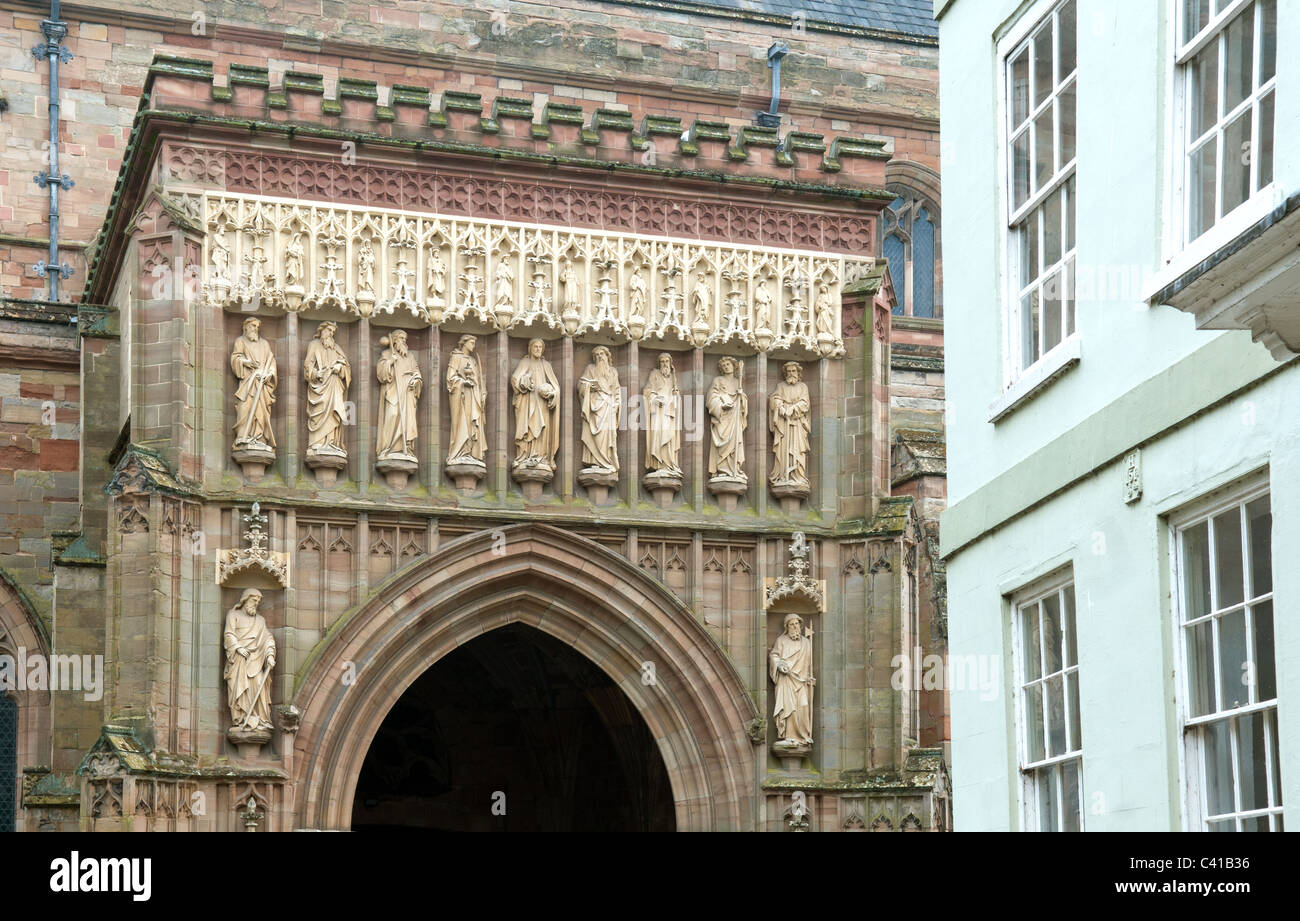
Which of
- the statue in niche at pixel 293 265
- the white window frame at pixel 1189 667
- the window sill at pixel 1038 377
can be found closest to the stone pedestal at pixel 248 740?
the statue in niche at pixel 293 265

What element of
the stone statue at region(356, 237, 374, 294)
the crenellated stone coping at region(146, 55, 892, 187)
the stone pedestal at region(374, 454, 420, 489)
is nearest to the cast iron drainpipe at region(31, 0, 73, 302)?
the crenellated stone coping at region(146, 55, 892, 187)

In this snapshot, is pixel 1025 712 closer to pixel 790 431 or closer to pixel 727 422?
pixel 727 422

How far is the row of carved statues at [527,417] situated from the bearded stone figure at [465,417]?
0.03 ft

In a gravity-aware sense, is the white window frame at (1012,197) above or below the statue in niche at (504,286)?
below

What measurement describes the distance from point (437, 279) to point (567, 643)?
402 centimetres

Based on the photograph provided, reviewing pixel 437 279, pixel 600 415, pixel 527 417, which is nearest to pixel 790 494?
pixel 600 415

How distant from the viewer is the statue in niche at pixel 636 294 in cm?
2472

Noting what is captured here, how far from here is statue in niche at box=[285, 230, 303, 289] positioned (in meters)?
23.7

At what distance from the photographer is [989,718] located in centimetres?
1294

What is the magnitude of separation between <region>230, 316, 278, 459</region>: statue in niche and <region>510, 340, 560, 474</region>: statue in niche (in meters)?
2.49

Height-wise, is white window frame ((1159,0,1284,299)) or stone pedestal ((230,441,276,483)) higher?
stone pedestal ((230,441,276,483))

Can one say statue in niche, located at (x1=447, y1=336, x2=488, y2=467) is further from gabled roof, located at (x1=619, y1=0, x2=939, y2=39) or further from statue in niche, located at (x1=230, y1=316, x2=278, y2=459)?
gabled roof, located at (x1=619, y1=0, x2=939, y2=39)

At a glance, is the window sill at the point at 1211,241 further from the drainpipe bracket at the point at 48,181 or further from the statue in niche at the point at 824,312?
the drainpipe bracket at the point at 48,181
